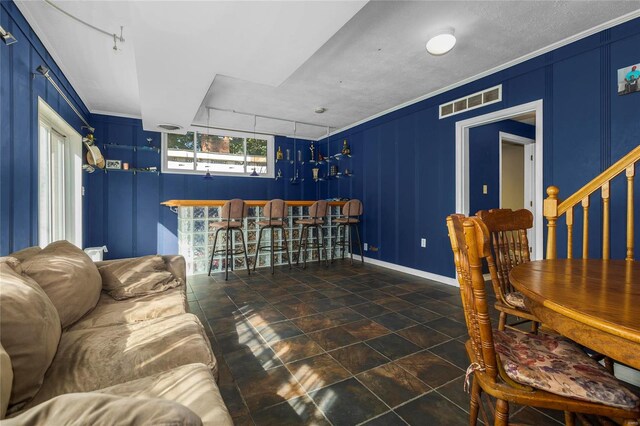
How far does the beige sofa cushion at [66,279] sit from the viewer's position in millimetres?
1414

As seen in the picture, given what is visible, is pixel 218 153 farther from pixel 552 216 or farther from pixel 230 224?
pixel 552 216

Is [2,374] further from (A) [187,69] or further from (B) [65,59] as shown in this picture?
(B) [65,59]

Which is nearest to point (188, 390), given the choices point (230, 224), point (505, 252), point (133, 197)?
point (505, 252)

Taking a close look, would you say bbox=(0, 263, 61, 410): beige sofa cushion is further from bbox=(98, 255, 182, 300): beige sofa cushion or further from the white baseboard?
the white baseboard

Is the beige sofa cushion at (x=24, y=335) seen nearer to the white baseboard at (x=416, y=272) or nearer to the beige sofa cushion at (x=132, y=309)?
the beige sofa cushion at (x=132, y=309)

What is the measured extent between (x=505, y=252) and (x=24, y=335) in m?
2.35

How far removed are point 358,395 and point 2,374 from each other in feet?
4.84

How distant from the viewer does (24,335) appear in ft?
3.10

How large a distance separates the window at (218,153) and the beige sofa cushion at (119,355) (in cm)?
460

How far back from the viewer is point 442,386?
5.50 ft

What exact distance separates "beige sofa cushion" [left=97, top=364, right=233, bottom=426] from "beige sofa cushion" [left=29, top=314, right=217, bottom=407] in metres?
0.13

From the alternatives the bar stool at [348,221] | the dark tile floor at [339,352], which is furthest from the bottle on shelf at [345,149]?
the dark tile floor at [339,352]

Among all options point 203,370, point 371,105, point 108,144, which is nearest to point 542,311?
point 203,370

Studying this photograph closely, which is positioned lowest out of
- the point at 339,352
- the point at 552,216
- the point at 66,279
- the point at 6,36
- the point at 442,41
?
the point at 339,352
